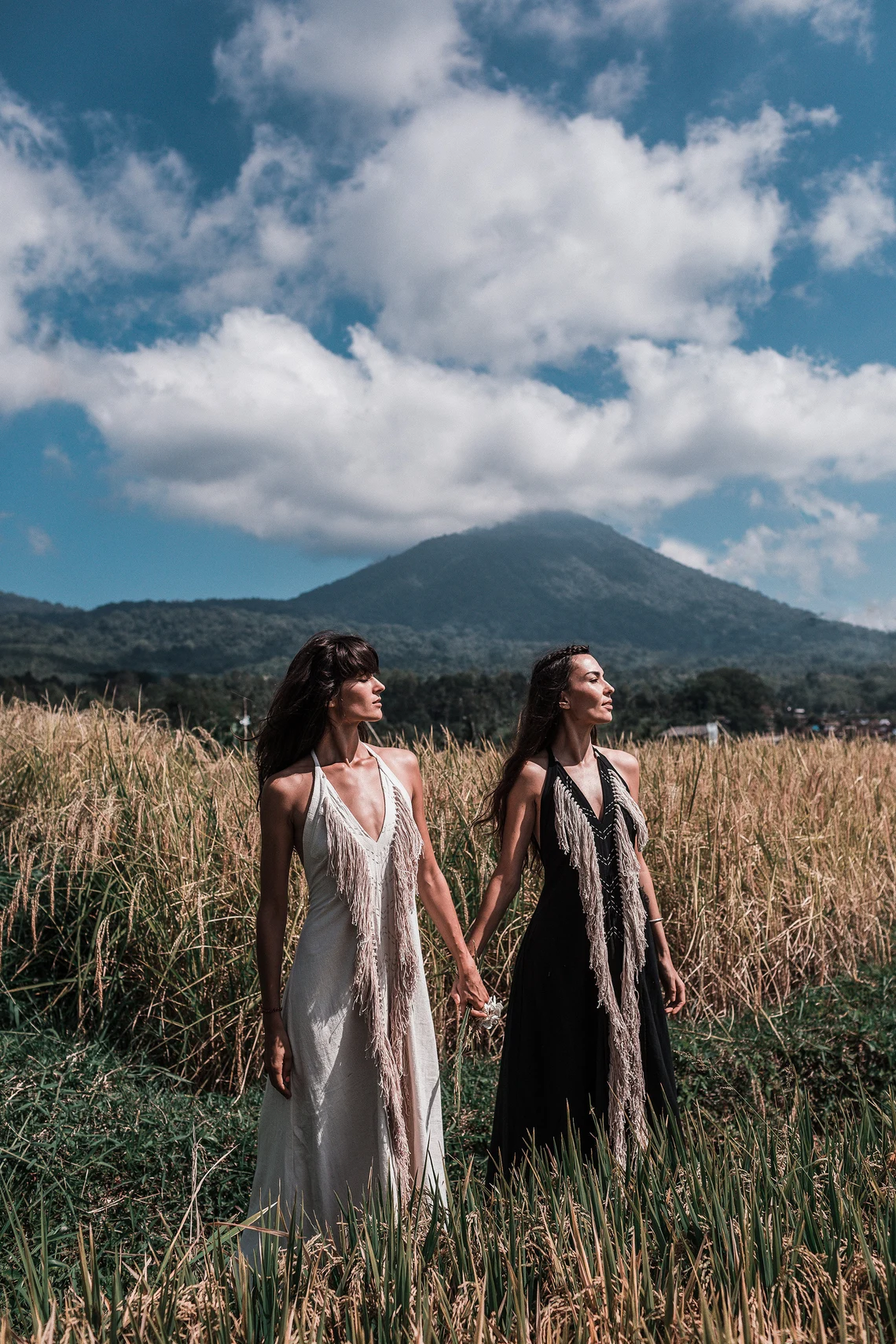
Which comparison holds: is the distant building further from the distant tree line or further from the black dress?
the distant tree line

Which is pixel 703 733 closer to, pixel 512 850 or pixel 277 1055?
pixel 512 850

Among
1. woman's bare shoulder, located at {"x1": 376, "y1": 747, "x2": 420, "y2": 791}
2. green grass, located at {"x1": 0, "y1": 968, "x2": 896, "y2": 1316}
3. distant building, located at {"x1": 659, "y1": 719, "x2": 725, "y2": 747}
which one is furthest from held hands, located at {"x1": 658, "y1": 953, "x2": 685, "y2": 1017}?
distant building, located at {"x1": 659, "y1": 719, "x2": 725, "y2": 747}

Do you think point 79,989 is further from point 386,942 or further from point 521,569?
point 521,569

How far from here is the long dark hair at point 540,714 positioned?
268 centimetres

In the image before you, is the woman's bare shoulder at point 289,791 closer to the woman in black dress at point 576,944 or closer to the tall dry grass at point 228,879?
the woman in black dress at point 576,944

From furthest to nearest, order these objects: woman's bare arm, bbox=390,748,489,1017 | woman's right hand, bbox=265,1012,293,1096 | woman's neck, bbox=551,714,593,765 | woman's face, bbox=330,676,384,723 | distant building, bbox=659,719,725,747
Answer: distant building, bbox=659,719,725,747, woman's neck, bbox=551,714,593,765, woman's bare arm, bbox=390,748,489,1017, woman's face, bbox=330,676,384,723, woman's right hand, bbox=265,1012,293,1096

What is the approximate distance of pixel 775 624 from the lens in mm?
156750

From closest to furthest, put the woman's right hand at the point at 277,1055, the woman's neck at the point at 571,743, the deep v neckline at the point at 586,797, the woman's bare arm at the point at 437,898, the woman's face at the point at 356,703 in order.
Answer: the woman's right hand at the point at 277,1055
the woman's face at the point at 356,703
the woman's bare arm at the point at 437,898
the deep v neckline at the point at 586,797
the woman's neck at the point at 571,743

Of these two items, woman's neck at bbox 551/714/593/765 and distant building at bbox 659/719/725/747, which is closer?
woman's neck at bbox 551/714/593/765

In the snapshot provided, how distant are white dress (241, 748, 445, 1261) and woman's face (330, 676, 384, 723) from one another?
13 centimetres

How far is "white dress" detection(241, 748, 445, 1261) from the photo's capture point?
221 cm

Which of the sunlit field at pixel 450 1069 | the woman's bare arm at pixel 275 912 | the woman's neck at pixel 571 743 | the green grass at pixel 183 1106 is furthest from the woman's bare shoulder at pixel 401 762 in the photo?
the green grass at pixel 183 1106

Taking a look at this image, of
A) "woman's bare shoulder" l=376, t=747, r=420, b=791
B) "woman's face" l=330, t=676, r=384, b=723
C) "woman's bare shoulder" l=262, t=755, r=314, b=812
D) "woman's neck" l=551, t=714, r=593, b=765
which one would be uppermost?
"woman's face" l=330, t=676, r=384, b=723

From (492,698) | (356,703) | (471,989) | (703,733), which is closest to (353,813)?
(356,703)
